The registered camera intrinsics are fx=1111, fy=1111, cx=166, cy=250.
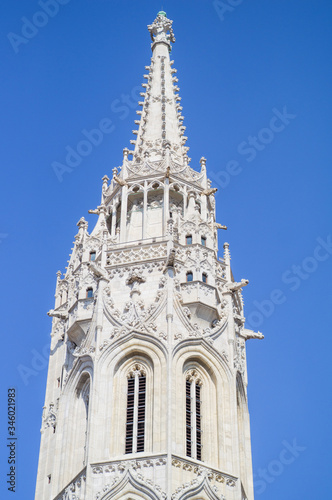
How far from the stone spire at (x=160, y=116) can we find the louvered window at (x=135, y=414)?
1454 cm

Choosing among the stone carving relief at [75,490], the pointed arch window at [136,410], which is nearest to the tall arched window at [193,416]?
the pointed arch window at [136,410]

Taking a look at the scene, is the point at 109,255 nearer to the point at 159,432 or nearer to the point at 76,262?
the point at 76,262

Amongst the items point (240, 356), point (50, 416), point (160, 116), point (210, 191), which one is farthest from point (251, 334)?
point (160, 116)

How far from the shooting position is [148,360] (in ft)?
149

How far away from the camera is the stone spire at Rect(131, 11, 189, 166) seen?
5691 centimetres

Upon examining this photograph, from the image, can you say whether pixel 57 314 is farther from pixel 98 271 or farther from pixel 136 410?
pixel 136 410

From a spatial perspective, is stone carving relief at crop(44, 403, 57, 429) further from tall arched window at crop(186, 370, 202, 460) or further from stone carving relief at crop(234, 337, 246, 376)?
stone carving relief at crop(234, 337, 246, 376)

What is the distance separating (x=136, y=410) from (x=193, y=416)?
2285mm

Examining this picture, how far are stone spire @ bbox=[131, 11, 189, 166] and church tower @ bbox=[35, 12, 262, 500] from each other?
2.36m

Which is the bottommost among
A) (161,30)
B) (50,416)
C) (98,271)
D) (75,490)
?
(75,490)

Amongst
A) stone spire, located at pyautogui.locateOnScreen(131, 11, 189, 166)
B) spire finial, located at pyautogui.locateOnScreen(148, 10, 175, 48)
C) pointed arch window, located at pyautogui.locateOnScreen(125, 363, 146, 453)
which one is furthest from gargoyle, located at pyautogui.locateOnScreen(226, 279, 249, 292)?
spire finial, located at pyautogui.locateOnScreen(148, 10, 175, 48)

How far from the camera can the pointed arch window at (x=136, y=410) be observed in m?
43.2

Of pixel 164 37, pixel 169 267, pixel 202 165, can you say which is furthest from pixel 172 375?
pixel 164 37

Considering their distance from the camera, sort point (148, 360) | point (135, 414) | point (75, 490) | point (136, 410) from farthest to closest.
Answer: point (148, 360) → point (136, 410) → point (135, 414) → point (75, 490)
